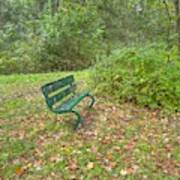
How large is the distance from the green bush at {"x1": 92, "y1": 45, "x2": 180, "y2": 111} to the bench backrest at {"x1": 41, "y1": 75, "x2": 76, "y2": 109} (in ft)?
3.62

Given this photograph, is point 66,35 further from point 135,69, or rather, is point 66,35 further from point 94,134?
point 94,134

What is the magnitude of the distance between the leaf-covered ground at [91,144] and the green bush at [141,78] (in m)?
0.29

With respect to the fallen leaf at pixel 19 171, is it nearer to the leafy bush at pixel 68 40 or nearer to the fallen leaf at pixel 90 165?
the fallen leaf at pixel 90 165

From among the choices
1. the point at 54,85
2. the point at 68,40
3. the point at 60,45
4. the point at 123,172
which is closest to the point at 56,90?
the point at 54,85

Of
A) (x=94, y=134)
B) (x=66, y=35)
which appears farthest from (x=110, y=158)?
(x=66, y=35)

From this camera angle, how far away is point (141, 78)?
8.16 meters

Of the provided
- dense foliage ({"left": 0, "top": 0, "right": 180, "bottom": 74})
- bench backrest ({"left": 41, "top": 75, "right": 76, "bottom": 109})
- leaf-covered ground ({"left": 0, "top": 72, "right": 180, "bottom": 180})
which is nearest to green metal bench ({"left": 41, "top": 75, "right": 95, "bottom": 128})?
bench backrest ({"left": 41, "top": 75, "right": 76, "bottom": 109})

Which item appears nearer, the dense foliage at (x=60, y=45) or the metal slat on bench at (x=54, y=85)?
the metal slat on bench at (x=54, y=85)

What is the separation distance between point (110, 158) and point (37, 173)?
1066mm

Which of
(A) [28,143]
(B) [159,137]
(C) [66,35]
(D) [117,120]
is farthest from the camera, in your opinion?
(C) [66,35]

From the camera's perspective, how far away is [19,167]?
5172 mm

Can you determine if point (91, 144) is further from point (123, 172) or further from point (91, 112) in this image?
point (91, 112)

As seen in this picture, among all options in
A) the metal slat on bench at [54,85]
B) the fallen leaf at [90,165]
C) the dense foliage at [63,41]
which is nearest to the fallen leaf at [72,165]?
the fallen leaf at [90,165]

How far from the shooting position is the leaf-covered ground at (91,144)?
16.6 ft
